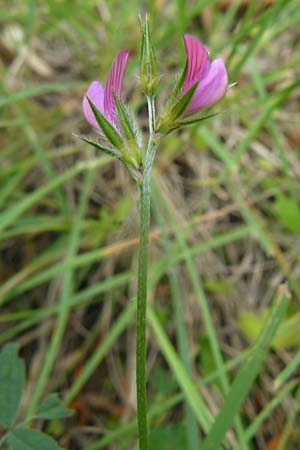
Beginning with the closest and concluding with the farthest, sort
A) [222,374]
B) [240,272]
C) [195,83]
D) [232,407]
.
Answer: [195,83] < [232,407] < [222,374] < [240,272]

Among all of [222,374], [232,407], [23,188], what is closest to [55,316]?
[23,188]

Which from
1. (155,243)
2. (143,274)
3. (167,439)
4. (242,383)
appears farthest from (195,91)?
(155,243)

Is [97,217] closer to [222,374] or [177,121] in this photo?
[222,374]

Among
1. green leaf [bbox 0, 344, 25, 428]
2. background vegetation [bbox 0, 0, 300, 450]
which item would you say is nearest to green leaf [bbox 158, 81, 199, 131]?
green leaf [bbox 0, 344, 25, 428]

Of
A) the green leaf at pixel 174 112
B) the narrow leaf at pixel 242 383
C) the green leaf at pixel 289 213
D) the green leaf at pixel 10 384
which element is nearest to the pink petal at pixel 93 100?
the green leaf at pixel 174 112

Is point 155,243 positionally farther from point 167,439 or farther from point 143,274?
point 143,274

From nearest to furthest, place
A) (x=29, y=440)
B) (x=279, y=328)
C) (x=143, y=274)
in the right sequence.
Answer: (x=143, y=274), (x=29, y=440), (x=279, y=328)

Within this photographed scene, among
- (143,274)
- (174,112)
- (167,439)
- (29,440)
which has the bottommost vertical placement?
(167,439)

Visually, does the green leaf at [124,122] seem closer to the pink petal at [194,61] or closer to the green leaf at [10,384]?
the pink petal at [194,61]
